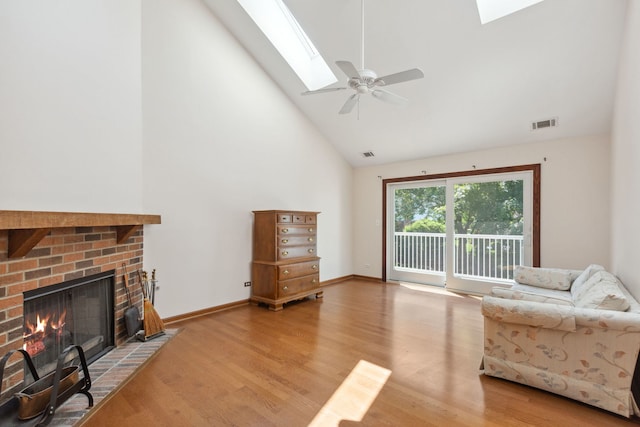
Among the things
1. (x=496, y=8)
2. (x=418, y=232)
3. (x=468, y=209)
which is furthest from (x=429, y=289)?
(x=496, y=8)

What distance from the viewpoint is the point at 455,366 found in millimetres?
2520

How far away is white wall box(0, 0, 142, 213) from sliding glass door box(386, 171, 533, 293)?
178 inches

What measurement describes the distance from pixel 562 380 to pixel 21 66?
163 inches

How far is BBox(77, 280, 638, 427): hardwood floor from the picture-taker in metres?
1.88

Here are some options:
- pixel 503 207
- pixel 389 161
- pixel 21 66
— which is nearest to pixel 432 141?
pixel 389 161

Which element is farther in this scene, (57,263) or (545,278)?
(545,278)

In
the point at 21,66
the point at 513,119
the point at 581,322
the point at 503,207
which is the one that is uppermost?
the point at 513,119

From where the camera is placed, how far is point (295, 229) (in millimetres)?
4531

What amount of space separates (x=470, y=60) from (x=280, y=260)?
11.2 feet

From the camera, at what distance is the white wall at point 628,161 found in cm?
232

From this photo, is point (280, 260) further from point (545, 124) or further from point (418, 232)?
point (545, 124)

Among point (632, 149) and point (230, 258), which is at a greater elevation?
point (632, 149)

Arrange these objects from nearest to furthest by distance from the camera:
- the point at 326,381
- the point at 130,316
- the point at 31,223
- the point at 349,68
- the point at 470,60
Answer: the point at 31,223 < the point at 326,381 < the point at 349,68 < the point at 130,316 < the point at 470,60

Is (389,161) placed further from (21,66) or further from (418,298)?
(21,66)
